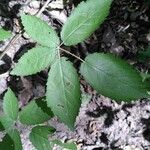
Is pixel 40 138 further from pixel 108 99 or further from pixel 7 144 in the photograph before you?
pixel 108 99

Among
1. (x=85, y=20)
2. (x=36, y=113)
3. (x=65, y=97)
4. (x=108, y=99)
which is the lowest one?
(x=108, y=99)

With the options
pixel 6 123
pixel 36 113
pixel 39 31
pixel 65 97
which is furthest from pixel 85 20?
pixel 6 123

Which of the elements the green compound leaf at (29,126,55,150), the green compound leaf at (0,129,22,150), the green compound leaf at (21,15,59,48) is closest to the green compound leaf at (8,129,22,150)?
the green compound leaf at (0,129,22,150)

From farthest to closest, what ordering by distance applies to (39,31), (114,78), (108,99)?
(108,99), (39,31), (114,78)

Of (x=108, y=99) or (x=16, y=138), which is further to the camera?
(x=108, y=99)

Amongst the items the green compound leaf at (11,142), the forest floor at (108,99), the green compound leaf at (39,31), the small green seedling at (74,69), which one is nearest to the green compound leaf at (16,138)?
A: the green compound leaf at (11,142)

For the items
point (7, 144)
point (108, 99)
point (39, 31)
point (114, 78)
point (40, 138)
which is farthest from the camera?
point (108, 99)
